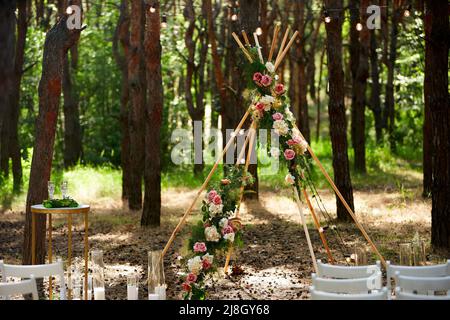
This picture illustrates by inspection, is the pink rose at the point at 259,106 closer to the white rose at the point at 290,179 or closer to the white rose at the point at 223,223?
the white rose at the point at 290,179

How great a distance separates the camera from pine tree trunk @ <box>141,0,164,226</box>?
1588cm

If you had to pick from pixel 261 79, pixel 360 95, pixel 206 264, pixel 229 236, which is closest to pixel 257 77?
pixel 261 79

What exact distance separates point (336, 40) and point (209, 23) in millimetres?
6795

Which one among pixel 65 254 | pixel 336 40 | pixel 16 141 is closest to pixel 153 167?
pixel 65 254

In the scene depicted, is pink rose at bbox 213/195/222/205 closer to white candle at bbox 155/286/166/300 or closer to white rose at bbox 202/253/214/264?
white rose at bbox 202/253/214/264

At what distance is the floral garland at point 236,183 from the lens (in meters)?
9.02

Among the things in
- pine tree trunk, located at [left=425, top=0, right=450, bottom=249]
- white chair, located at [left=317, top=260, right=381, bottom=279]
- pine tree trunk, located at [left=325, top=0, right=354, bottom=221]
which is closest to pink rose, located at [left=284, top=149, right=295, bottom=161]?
pine tree trunk, located at [left=425, top=0, right=450, bottom=249]

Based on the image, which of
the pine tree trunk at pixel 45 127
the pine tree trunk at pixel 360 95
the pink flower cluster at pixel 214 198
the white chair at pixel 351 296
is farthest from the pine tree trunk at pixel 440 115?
the pine tree trunk at pixel 360 95

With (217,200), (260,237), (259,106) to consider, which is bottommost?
(260,237)

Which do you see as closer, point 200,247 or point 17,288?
point 17,288

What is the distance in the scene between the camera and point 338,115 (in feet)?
51.7

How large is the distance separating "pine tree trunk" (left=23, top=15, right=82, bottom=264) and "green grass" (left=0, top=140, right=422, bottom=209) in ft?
26.9

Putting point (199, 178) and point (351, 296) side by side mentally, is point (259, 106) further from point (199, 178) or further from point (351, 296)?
point (199, 178)

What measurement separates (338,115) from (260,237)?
2928mm
